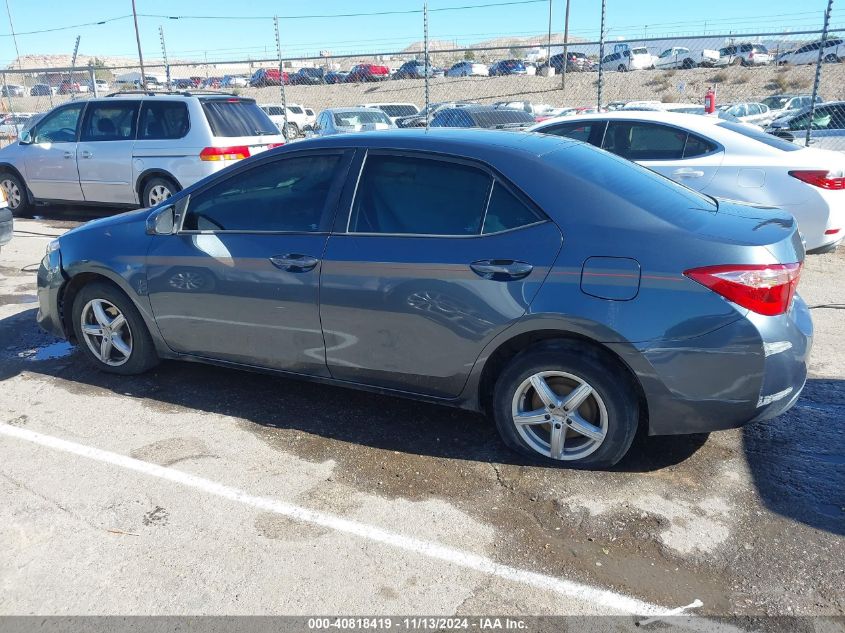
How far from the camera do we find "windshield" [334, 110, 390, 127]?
1732 centimetres

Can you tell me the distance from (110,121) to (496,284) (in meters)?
8.77

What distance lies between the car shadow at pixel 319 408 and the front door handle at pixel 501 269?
99cm

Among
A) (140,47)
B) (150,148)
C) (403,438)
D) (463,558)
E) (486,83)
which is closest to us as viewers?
(463,558)

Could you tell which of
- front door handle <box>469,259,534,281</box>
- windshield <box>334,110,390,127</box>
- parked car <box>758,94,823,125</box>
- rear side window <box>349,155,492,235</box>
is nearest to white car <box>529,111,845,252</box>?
rear side window <box>349,155,492,235</box>

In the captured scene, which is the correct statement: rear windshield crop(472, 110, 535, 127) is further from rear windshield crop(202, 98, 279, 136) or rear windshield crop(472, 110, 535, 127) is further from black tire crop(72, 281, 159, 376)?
black tire crop(72, 281, 159, 376)

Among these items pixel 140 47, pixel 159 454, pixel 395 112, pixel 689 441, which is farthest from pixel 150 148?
pixel 140 47

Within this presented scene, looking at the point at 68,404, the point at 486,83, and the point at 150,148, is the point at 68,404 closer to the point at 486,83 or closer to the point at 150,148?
the point at 150,148

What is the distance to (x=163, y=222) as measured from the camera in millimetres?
4434

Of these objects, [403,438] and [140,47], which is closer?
[403,438]

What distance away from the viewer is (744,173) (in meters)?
6.89

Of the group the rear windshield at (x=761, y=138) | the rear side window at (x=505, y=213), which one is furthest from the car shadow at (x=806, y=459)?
the rear windshield at (x=761, y=138)

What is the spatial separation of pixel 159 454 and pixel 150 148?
715 centimetres

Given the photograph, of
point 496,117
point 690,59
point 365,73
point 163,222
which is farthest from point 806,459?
point 365,73

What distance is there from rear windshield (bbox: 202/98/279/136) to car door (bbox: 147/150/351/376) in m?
5.79
